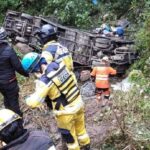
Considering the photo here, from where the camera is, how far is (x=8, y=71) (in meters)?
7.08

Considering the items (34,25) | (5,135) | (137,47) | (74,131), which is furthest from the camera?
(34,25)

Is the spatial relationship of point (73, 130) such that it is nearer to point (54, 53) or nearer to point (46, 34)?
point (54, 53)

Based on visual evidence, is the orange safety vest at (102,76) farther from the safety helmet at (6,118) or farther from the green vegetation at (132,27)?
the safety helmet at (6,118)

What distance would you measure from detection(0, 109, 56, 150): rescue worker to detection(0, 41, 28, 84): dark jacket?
3036 mm

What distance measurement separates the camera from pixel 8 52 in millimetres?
6973

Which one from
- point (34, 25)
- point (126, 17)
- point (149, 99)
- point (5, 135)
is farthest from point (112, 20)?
point (5, 135)

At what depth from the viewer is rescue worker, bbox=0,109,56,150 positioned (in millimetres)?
3877

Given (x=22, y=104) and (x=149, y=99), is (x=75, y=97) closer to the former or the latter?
(x=149, y=99)

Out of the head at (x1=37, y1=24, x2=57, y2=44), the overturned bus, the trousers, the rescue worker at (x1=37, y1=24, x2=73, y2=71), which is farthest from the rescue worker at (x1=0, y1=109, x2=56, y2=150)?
the overturned bus

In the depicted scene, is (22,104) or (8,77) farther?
(22,104)

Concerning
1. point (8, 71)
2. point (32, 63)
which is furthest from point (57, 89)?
point (8, 71)

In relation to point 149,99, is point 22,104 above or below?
below

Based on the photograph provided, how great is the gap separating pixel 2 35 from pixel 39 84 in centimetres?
138

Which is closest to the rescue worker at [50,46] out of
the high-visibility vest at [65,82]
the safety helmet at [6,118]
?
the high-visibility vest at [65,82]
